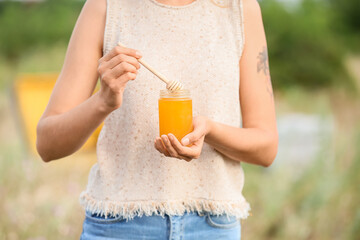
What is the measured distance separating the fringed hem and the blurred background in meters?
1.64

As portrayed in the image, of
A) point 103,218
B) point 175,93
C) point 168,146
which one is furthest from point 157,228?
point 175,93

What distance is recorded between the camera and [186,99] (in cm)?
160

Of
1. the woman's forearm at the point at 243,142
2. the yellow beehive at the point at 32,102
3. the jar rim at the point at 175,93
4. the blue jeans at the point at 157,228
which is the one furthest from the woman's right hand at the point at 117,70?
the yellow beehive at the point at 32,102

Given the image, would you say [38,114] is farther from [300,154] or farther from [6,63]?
[6,63]

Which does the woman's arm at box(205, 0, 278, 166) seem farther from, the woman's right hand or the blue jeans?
the woman's right hand

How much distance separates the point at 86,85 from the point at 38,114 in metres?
4.03

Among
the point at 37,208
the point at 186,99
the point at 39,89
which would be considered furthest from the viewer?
the point at 39,89

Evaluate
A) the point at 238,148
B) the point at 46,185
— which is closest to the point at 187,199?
the point at 238,148

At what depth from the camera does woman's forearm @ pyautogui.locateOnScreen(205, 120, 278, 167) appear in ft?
5.28

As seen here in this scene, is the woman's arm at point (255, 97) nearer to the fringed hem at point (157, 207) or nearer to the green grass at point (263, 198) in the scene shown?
the fringed hem at point (157, 207)

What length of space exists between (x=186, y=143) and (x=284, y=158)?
3438 mm

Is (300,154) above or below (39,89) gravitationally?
below

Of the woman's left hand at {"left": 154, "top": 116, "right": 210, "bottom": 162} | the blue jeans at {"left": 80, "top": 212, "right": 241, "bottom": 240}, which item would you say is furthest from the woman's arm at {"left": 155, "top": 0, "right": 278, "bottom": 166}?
the blue jeans at {"left": 80, "top": 212, "right": 241, "bottom": 240}

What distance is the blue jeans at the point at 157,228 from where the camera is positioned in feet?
5.35
